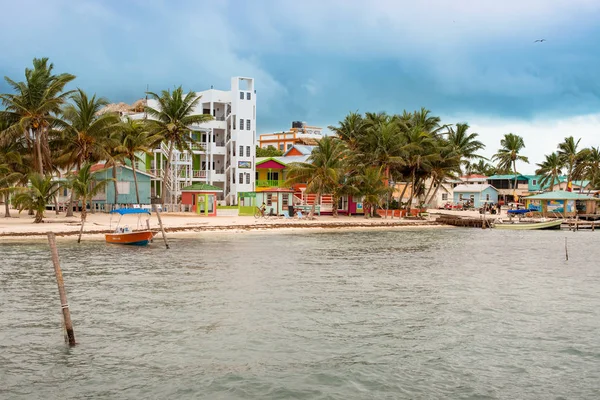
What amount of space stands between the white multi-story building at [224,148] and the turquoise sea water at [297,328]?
44501mm

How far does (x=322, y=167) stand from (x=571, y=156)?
60.1 metres

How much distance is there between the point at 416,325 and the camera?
19.2 metres

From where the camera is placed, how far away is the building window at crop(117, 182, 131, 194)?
63.8 m

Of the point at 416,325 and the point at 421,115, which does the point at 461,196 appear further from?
the point at 416,325

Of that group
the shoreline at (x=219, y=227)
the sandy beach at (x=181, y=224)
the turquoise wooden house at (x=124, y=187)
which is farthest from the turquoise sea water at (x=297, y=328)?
the turquoise wooden house at (x=124, y=187)

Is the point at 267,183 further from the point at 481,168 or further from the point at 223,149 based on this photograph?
the point at 481,168

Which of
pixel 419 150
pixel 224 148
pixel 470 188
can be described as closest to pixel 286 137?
pixel 470 188

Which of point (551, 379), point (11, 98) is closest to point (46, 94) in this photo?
point (11, 98)

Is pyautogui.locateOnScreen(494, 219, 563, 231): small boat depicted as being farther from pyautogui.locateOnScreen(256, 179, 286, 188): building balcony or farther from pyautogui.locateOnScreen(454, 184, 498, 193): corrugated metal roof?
pyautogui.locateOnScreen(454, 184, 498, 193): corrugated metal roof

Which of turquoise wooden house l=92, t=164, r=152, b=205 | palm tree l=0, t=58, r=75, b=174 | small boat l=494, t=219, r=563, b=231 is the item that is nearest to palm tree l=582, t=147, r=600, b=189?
small boat l=494, t=219, r=563, b=231

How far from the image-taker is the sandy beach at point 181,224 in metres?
43.6

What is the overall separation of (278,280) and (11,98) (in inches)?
1324

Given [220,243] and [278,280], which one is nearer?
[278,280]

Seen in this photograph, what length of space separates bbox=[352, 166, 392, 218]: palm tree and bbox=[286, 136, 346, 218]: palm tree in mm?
2864
